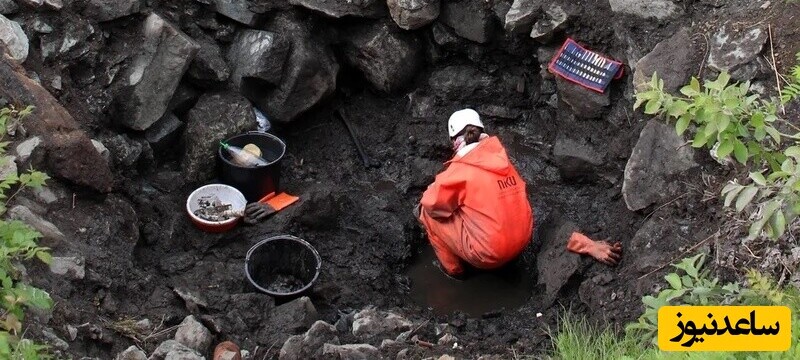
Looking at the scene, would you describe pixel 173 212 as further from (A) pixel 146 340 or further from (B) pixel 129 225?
(A) pixel 146 340

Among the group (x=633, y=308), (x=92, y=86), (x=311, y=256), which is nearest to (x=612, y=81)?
(x=633, y=308)

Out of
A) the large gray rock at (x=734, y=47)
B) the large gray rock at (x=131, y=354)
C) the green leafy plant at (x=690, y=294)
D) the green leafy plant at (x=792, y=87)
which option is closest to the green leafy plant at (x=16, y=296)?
the large gray rock at (x=131, y=354)

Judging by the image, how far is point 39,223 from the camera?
479 centimetres

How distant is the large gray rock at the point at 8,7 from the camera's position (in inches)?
216

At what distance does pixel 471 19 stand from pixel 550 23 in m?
0.63

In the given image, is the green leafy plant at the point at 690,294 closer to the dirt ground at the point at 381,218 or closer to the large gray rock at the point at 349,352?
the dirt ground at the point at 381,218

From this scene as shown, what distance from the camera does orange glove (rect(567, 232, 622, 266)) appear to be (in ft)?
17.9

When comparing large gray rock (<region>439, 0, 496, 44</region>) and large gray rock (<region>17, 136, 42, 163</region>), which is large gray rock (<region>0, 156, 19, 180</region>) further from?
large gray rock (<region>439, 0, 496, 44</region>)

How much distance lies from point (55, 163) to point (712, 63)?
12.9 ft

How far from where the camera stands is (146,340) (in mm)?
4672

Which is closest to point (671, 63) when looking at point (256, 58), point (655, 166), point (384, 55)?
point (655, 166)

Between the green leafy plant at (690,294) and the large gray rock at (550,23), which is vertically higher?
the green leafy plant at (690,294)

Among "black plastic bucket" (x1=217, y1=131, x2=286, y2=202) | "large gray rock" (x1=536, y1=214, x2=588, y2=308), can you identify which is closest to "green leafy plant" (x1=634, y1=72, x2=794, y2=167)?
"large gray rock" (x1=536, y1=214, x2=588, y2=308)

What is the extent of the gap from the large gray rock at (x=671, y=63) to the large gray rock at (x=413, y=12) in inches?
65.7
